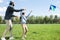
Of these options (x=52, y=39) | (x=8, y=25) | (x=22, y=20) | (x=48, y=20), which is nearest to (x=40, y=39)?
(x=52, y=39)

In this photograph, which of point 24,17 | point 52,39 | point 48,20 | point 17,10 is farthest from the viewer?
point 48,20

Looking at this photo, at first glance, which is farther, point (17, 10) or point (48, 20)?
point (48, 20)

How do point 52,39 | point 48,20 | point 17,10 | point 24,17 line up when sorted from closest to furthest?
1. point 17,10
2. point 24,17
3. point 52,39
4. point 48,20

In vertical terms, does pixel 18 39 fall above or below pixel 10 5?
below

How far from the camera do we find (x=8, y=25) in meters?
11.8

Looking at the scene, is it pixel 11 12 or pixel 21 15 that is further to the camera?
pixel 21 15

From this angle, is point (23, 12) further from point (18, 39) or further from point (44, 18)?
point (44, 18)

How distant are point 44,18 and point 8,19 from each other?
5202 inches

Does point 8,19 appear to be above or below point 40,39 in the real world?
above

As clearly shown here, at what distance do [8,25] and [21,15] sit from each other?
130cm

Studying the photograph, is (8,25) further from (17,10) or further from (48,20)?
(48,20)

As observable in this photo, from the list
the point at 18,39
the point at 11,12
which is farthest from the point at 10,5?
the point at 18,39

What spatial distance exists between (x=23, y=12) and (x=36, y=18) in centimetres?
13131

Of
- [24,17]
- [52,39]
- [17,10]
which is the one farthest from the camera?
[52,39]
